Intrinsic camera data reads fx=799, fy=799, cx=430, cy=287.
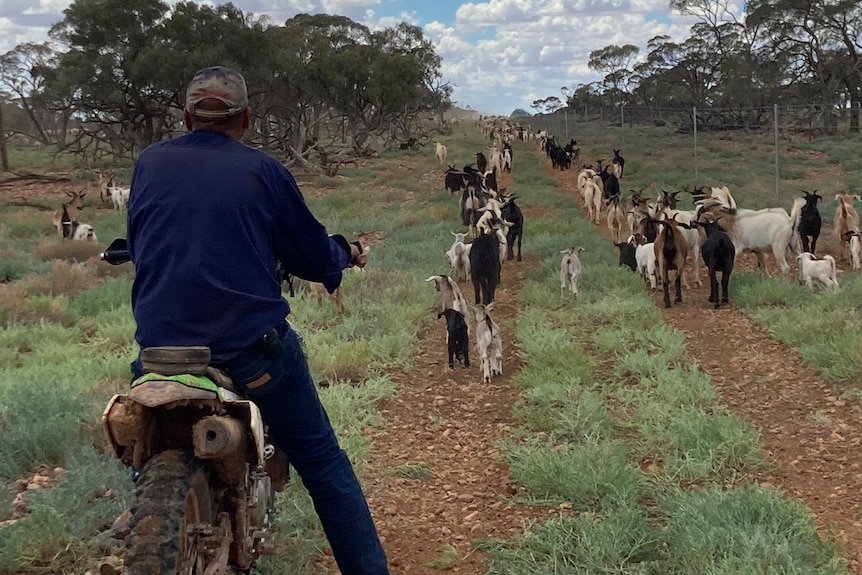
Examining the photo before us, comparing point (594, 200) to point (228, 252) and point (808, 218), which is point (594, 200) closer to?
point (808, 218)

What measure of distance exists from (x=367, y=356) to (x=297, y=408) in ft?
14.9

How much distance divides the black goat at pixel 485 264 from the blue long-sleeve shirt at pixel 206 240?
23.1 ft

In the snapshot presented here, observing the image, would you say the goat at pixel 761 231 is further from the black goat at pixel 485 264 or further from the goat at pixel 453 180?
the goat at pixel 453 180

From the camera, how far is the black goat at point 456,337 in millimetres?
7477

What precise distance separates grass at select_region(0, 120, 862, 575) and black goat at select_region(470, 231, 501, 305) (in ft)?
1.66

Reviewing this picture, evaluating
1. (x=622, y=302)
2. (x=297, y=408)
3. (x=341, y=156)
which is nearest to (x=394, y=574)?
(x=297, y=408)

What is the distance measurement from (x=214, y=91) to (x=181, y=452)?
4.11 feet

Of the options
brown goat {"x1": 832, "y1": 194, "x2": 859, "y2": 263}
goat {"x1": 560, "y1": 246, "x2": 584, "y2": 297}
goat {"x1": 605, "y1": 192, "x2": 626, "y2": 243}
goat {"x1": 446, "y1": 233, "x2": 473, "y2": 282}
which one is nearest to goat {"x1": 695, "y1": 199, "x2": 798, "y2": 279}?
brown goat {"x1": 832, "y1": 194, "x2": 859, "y2": 263}

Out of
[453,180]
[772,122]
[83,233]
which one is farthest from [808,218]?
[772,122]

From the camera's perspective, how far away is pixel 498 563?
387 centimetres

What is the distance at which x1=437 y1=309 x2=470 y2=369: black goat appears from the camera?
24.5 feet

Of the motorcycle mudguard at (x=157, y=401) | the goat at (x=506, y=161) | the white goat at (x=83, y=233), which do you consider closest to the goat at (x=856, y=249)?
the motorcycle mudguard at (x=157, y=401)

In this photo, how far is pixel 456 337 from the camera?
757 cm

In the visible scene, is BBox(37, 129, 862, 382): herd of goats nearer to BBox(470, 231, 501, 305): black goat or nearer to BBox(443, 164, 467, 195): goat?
BBox(470, 231, 501, 305): black goat
